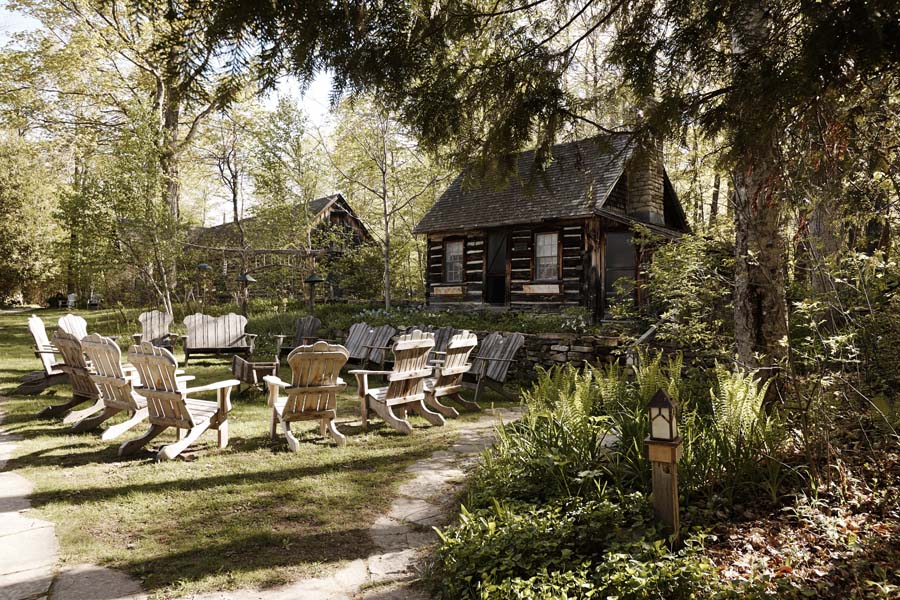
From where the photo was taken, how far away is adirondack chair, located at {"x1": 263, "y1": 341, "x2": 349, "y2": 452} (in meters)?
5.46

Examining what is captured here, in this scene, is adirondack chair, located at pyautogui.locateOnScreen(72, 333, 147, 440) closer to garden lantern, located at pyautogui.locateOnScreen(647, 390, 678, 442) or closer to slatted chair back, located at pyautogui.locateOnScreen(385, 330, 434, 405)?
slatted chair back, located at pyautogui.locateOnScreen(385, 330, 434, 405)

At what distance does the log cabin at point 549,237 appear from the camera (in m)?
14.1

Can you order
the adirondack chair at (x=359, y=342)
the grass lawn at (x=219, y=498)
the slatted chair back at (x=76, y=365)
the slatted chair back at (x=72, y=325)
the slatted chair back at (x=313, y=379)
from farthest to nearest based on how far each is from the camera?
the adirondack chair at (x=359, y=342)
the slatted chair back at (x=72, y=325)
the slatted chair back at (x=76, y=365)
the slatted chair back at (x=313, y=379)
the grass lawn at (x=219, y=498)

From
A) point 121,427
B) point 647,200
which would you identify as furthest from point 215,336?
point 647,200

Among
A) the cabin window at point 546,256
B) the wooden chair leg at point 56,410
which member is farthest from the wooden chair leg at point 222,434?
the cabin window at point 546,256

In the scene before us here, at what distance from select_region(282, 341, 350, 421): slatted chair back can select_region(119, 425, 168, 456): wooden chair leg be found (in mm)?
1244

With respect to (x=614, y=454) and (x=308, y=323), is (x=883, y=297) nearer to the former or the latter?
(x=614, y=454)

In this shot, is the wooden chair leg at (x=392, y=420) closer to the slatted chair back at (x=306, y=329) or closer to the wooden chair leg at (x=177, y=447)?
the wooden chair leg at (x=177, y=447)

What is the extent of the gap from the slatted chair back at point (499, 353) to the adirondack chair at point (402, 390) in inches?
82.3

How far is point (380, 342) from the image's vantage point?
→ 1120cm

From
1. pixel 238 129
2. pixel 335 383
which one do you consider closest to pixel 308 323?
pixel 335 383

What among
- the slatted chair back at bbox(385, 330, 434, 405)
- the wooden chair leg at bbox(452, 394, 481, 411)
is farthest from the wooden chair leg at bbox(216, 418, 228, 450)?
the wooden chair leg at bbox(452, 394, 481, 411)

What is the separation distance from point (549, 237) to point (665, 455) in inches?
505

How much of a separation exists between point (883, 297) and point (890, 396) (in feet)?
2.97
